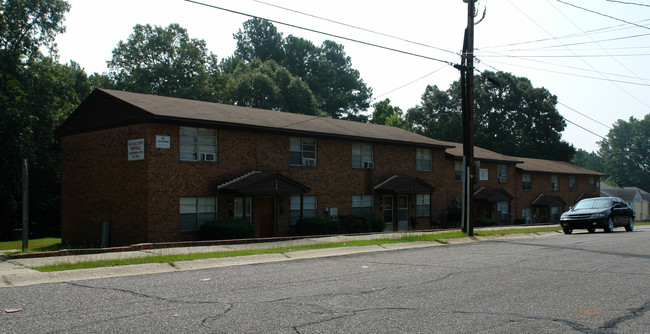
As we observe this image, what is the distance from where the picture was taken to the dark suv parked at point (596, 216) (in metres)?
23.6

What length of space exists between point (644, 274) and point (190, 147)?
641 inches

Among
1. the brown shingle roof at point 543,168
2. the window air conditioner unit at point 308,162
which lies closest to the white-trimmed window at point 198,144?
the window air conditioner unit at point 308,162

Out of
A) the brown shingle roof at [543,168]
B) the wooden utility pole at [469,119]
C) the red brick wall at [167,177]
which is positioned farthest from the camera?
the brown shingle roof at [543,168]

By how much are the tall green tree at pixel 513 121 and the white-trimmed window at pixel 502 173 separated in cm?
2543

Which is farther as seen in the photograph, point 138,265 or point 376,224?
point 376,224

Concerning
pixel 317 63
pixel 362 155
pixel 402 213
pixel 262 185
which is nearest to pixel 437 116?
pixel 317 63

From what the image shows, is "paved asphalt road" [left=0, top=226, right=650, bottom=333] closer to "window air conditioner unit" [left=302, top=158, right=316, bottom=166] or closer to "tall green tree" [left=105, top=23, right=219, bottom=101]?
"window air conditioner unit" [left=302, top=158, right=316, bottom=166]

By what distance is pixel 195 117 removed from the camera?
70.2 feet

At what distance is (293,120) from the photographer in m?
27.6

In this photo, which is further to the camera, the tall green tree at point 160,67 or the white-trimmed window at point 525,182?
the tall green tree at point 160,67

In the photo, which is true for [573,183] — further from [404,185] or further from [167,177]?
[167,177]

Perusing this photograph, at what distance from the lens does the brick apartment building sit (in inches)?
822

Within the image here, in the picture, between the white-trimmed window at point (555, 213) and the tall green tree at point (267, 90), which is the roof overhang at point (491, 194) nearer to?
the white-trimmed window at point (555, 213)

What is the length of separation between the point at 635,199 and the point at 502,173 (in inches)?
1599
